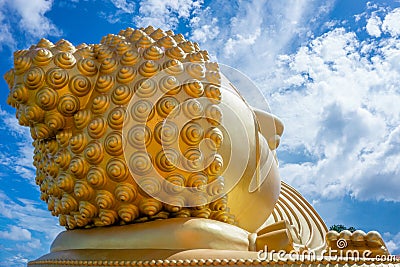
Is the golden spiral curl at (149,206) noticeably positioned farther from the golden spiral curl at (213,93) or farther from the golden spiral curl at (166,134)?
the golden spiral curl at (213,93)

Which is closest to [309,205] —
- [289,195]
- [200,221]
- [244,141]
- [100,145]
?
[289,195]

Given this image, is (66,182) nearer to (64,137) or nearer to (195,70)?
(64,137)

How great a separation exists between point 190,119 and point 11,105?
0.93m

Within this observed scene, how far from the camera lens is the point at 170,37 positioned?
221cm

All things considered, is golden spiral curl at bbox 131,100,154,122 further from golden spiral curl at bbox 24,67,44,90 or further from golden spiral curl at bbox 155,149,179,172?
golden spiral curl at bbox 24,67,44,90

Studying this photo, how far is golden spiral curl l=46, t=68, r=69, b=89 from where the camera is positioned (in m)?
1.98

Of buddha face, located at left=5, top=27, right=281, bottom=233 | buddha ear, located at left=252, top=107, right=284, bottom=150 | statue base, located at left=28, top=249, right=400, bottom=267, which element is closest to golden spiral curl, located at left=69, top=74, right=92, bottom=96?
buddha face, located at left=5, top=27, right=281, bottom=233

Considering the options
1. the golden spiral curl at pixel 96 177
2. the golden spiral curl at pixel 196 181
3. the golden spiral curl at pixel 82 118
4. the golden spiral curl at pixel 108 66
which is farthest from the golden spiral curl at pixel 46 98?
the golden spiral curl at pixel 196 181

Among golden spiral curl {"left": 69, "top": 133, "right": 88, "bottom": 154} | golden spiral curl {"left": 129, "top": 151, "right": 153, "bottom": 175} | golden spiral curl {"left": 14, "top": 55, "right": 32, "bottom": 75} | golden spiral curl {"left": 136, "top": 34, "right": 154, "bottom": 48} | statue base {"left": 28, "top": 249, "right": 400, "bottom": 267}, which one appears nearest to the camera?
statue base {"left": 28, "top": 249, "right": 400, "bottom": 267}

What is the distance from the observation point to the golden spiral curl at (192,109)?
192 centimetres

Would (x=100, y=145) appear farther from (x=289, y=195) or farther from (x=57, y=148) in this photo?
(x=289, y=195)

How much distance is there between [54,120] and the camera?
2.00 m

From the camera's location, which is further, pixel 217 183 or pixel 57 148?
pixel 57 148

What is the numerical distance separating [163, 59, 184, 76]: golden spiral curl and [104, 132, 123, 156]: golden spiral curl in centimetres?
37
